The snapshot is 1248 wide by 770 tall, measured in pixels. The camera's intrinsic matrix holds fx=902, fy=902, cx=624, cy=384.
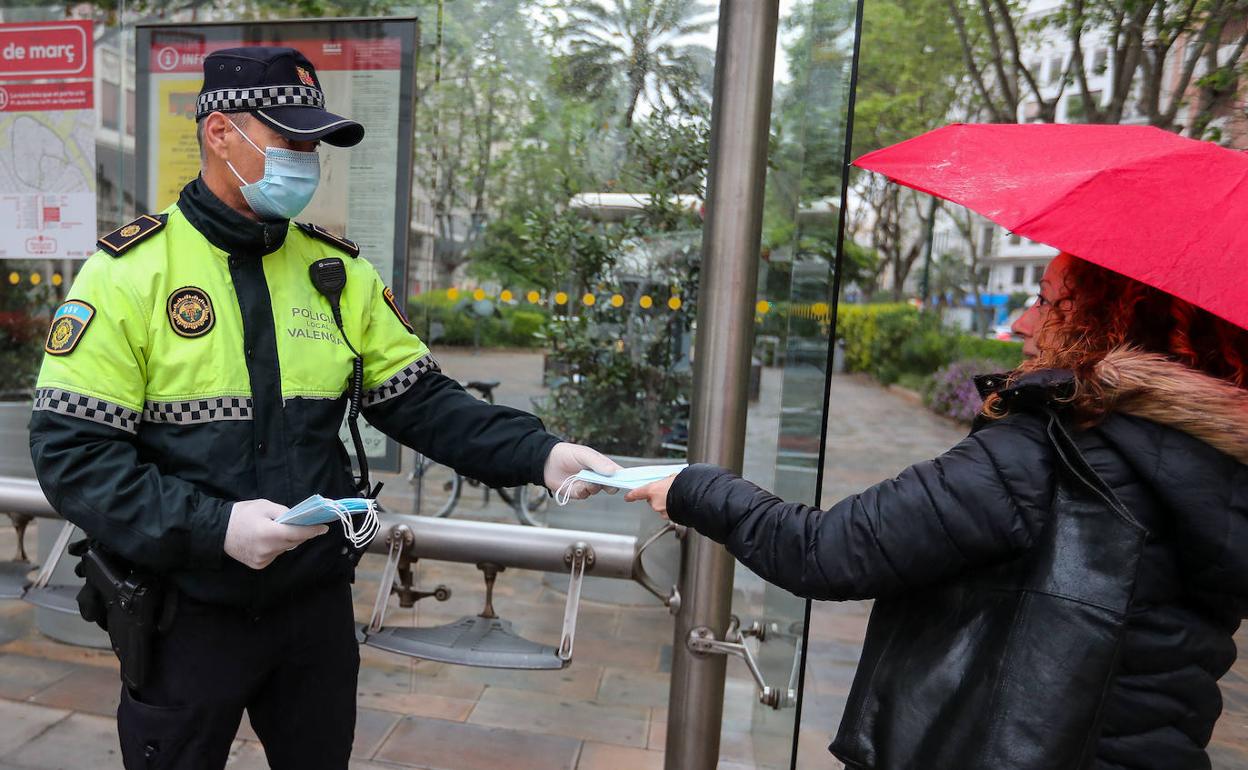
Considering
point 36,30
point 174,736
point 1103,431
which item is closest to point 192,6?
point 36,30

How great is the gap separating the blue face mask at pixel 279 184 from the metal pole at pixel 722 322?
915mm

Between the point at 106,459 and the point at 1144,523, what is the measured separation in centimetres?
158

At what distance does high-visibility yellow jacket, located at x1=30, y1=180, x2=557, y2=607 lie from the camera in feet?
4.91

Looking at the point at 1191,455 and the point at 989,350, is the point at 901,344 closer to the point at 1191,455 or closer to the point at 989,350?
the point at 989,350

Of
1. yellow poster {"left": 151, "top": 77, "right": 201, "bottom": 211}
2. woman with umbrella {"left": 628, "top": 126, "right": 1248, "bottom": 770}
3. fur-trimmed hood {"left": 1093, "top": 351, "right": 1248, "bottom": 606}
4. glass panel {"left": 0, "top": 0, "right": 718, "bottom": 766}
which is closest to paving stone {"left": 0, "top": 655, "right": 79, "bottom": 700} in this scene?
glass panel {"left": 0, "top": 0, "right": 718, "bottom": 766}

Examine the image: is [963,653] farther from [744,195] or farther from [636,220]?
[636,220]

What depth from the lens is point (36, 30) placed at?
358 centimetres

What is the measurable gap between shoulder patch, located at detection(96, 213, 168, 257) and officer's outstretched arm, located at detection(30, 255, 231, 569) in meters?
0.09

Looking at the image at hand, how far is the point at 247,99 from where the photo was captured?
1664mm

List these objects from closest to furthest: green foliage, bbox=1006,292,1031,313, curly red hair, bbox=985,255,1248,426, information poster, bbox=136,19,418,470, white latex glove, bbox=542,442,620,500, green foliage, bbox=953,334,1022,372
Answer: curly red hair, bbox=985,255,1248,426
white latex glove, bbox=542,442,620,500
information poster, bbox=136,19,418,470
green foliage, bbox=953,334,1022,372
green foliage, bbox=1006,292,1031,313

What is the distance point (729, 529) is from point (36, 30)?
12.0ft

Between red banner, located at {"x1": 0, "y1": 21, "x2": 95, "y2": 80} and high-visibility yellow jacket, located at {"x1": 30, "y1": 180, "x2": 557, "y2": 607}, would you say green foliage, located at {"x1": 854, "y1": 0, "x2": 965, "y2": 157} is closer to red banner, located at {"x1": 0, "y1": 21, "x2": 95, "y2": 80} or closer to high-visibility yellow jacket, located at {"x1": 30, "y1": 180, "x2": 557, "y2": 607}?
red banner, located at {"x1": 0, "y1": 21, "x2": 95, "y2": 80}

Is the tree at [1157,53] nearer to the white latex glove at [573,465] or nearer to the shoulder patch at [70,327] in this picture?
the white latex glove at [573,465]

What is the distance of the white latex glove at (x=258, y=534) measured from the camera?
1.48 metres
